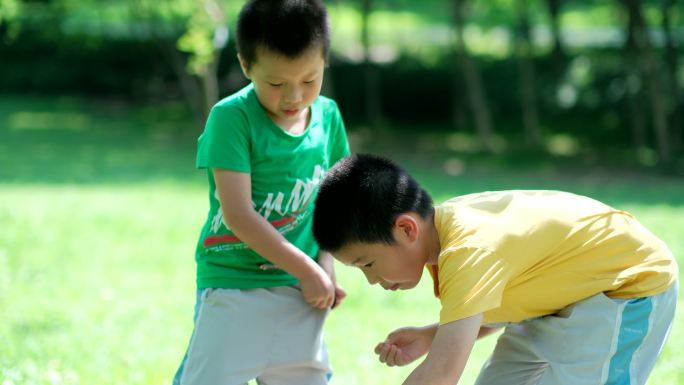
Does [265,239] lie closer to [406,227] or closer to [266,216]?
[266,216]

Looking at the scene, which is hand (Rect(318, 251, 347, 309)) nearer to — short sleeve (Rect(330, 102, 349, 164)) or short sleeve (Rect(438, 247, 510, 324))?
short sleeve (Rect(330, 102, 349, 164))

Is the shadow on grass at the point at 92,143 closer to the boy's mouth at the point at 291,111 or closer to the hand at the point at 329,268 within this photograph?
the hand at the point at 329,268

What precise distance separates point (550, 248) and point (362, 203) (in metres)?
0.58

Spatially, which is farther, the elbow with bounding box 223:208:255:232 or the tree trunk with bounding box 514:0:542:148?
the tree trunk with bounding box 514:0:542:148

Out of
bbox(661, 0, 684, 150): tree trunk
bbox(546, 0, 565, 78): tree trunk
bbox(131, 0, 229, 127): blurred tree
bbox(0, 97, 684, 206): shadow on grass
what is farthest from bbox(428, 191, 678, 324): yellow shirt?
bbox(546, 0, 565, 78): tree trunk

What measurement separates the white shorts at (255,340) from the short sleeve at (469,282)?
0.71 meters

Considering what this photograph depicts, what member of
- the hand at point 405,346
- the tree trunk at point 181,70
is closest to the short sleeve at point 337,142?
the hand at point 405,346

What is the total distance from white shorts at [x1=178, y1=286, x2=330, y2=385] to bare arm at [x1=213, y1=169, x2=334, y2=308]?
0.20 meters

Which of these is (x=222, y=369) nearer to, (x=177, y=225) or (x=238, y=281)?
(x=238, y=281)

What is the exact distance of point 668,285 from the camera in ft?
9.66

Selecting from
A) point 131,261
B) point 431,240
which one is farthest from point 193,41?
point 431,240

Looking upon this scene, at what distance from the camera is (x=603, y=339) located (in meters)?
2.87

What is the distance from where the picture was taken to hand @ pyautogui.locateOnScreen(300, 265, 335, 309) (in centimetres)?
308

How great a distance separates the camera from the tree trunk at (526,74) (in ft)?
50.4
